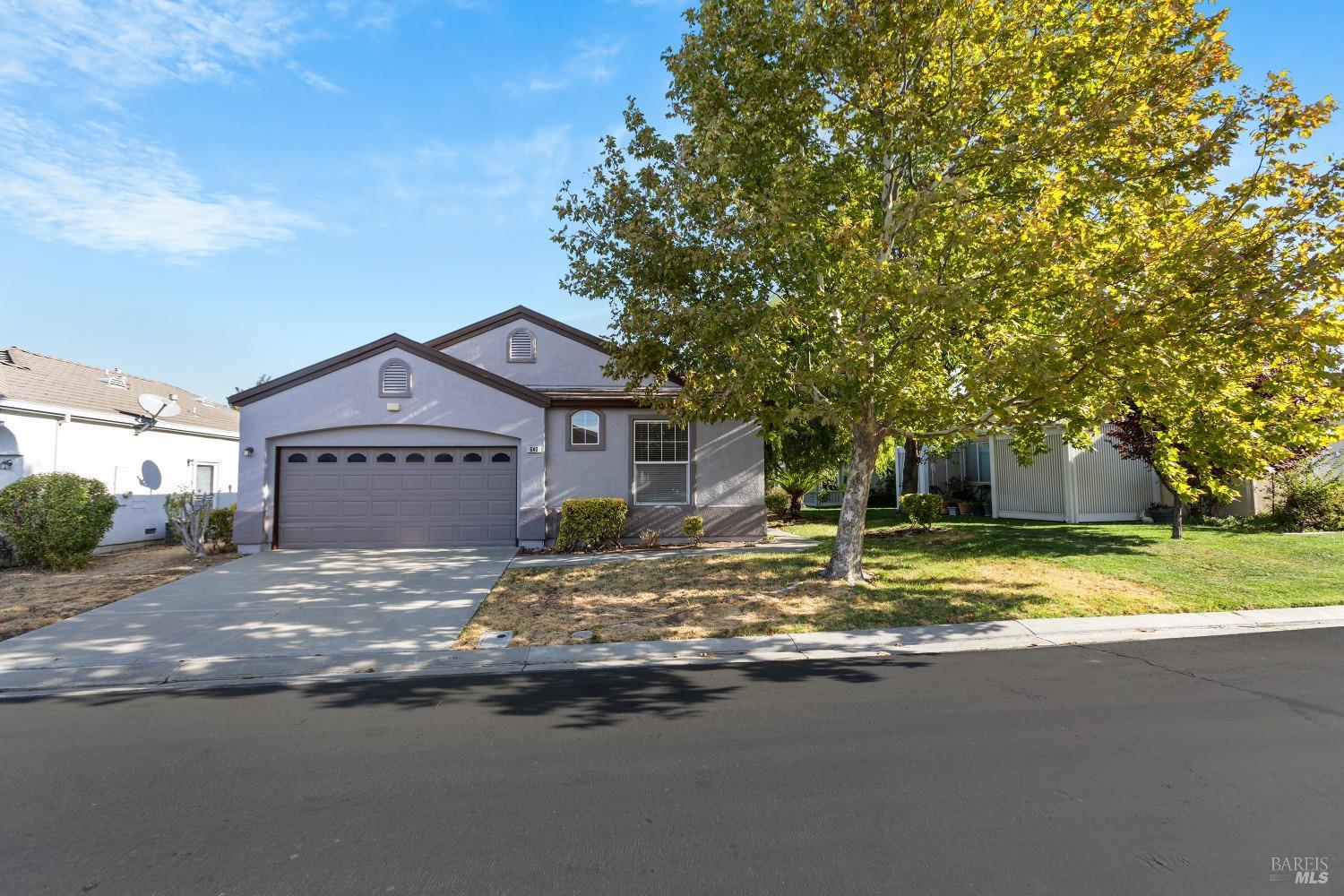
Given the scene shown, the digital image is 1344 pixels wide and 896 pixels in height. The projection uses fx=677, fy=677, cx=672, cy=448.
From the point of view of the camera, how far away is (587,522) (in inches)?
579

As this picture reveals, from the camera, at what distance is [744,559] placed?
42.3 ft

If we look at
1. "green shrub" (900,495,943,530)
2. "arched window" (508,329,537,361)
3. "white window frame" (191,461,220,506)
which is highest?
"arched window" (508,329,537,361)

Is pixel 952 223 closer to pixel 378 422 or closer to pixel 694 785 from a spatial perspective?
pixel 694 785

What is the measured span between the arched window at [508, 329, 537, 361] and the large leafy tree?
8.25m

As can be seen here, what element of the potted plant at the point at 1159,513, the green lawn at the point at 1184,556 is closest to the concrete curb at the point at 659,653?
the green lawn at the point at 1184,556

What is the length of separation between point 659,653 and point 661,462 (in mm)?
8834

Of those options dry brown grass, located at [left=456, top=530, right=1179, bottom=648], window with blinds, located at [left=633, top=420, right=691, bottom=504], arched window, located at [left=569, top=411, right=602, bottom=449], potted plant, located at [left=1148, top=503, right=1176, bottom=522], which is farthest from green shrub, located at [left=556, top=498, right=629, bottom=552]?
potted plant, located at [left=1148, top=503, right=1176, bottom=522]

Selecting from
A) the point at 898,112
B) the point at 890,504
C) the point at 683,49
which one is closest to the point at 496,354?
the point at 683,49

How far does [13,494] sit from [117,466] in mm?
4584

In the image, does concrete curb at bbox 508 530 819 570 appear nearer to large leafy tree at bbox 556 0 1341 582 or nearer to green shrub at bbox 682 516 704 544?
green shrub at bbox 682 516 704 544

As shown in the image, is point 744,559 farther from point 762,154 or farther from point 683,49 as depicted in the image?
point 683,49

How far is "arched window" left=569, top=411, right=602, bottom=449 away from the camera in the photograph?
16.0 meters

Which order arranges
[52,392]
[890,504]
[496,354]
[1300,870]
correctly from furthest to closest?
[890,504] < [496,354] < [52,392] < [1300,870]

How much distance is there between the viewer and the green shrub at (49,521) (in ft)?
41.0
